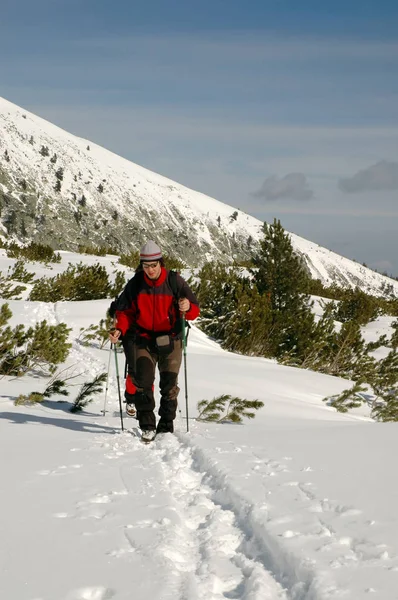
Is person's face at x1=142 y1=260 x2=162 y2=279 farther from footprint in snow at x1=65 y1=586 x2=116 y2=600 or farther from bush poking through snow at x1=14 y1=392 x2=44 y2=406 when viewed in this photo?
footprint in snow at x1=65 y1=586 x2=116 y2=600

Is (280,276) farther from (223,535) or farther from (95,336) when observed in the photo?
(223,535)

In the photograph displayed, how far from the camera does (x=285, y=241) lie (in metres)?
14.8

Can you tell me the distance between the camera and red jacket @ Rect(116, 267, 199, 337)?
17.2ft

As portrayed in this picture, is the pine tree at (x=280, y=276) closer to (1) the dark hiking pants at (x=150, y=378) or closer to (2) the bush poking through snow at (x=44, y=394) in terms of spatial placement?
(2) the bush poking through snow at (x=44, y=394)

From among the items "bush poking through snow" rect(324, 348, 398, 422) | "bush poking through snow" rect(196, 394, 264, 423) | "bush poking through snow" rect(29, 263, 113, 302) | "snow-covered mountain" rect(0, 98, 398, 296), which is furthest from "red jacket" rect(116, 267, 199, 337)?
"snow-covered mountain" rect(0, 98, 398, 296)

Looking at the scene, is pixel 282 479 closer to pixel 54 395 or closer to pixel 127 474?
pixel 127 474

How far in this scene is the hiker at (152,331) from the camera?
5.24 metres

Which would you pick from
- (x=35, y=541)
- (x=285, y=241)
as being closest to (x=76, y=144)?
(x=285, y=241)

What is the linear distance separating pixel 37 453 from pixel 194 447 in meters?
1.28

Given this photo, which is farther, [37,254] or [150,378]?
[37,254]

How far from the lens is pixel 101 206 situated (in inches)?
2520

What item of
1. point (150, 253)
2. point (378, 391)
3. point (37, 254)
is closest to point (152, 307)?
point (150, 253)

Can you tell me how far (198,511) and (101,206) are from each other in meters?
62.8

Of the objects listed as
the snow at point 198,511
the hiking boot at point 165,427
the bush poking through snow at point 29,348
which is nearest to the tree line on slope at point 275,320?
the bush poking through snow at point 29,348
